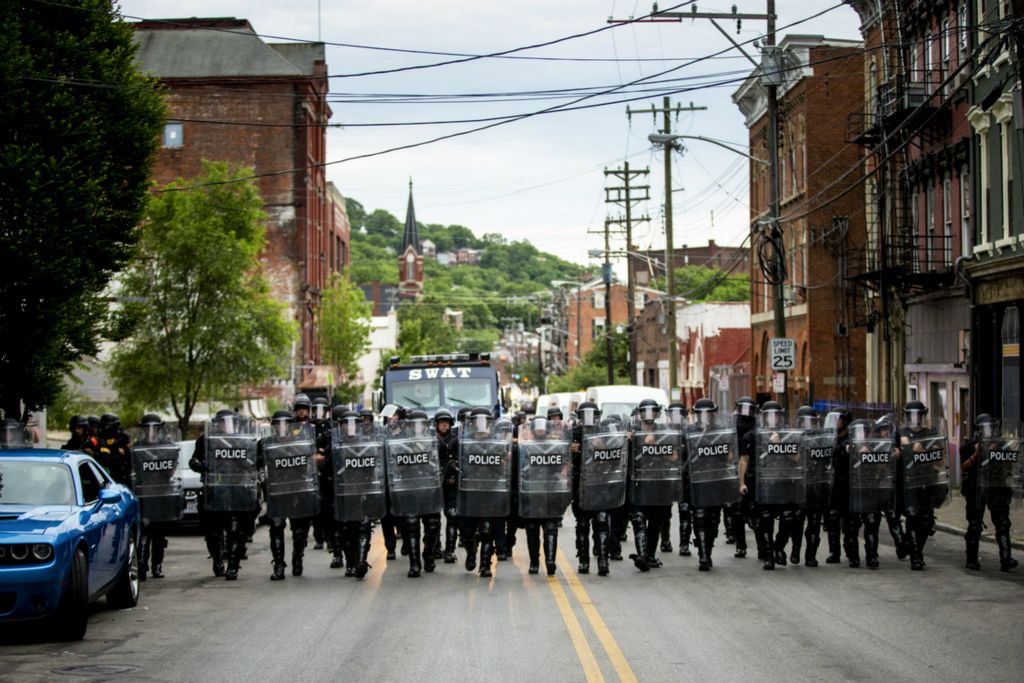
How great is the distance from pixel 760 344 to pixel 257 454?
37.9m

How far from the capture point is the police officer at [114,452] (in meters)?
16.8

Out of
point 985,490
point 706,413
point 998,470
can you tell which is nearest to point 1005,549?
point 985,490

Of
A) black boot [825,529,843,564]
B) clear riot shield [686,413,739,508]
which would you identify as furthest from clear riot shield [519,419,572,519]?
black boot [825,529,843,564]

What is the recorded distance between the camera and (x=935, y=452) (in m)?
16.9

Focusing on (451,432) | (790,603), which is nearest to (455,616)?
(790,603)

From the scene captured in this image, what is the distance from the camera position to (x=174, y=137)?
65188 mm

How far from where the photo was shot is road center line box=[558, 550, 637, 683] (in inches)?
387

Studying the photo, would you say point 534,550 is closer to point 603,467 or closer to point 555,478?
point 555,478

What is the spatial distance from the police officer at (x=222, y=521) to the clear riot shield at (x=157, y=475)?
0.32m

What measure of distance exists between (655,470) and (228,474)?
5168mm

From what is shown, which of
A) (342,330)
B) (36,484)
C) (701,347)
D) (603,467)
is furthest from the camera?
(342,330)

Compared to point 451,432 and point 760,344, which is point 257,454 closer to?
point 451,432

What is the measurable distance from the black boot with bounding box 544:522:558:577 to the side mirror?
5.04m

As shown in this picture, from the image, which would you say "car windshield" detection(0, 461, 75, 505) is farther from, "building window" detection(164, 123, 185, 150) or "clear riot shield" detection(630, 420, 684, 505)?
"building window" detection(164, 123, 185, 150)
